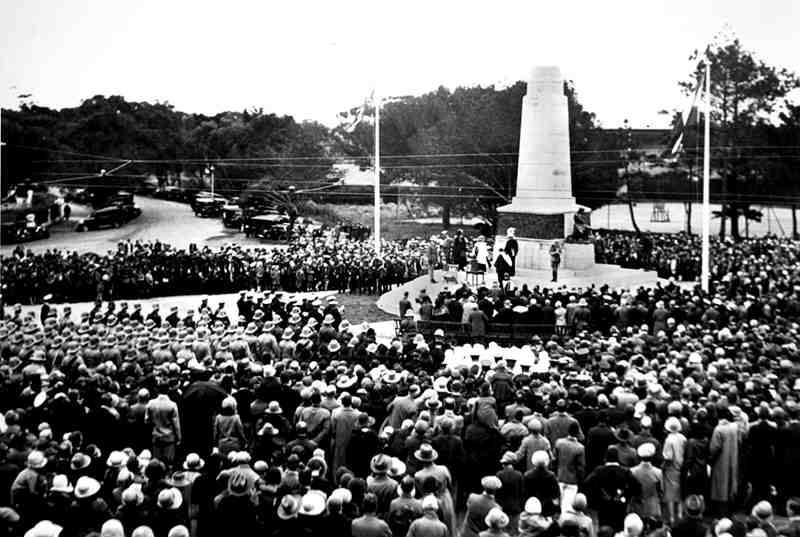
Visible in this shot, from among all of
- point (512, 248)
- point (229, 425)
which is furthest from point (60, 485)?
point (512, 248)

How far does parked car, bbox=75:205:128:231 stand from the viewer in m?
50.2

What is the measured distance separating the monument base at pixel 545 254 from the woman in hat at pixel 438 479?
21.5 metres

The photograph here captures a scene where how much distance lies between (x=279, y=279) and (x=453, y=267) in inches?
248

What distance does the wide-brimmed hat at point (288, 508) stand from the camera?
820 centimetres

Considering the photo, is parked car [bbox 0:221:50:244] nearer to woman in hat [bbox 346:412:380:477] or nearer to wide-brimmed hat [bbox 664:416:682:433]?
woman in hat [bbox 346:412:380:477]

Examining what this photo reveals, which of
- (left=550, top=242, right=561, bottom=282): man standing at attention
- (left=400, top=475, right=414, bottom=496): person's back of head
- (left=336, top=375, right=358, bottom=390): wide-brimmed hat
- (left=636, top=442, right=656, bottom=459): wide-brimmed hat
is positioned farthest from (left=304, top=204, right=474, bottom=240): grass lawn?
(left=400, top=475, right=414, bottom=496): person's back of head

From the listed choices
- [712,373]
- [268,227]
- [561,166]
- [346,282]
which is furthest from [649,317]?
[268,227]

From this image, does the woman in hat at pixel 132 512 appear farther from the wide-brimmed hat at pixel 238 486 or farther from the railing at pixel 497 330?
the railing at pixel 497 330

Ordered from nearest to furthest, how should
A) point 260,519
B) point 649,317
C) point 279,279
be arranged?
1. point 260,519
2. point 649,317
3. point 279,279

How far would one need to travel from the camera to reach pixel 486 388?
11.8 metres

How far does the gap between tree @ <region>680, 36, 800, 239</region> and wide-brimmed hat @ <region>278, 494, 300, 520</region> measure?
47128 mm

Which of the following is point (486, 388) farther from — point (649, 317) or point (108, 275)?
point (108, 275)

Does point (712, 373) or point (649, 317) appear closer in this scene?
point (712, 373)

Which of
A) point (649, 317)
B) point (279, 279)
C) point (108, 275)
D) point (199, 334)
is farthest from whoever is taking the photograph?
point (279, 279)
